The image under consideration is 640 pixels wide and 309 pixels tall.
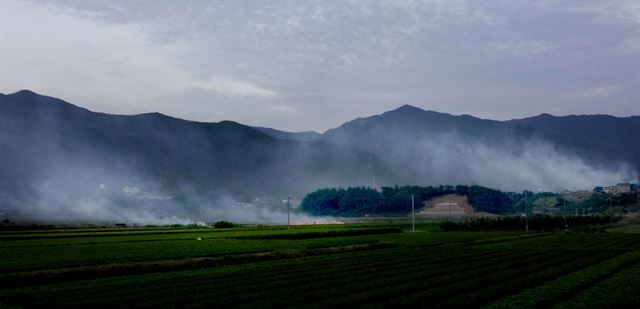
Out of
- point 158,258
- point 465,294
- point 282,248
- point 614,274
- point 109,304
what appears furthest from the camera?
point 282,248

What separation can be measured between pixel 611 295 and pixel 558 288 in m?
A: 1.93

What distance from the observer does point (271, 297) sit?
771 inches

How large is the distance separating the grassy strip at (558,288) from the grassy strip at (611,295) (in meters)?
0.49

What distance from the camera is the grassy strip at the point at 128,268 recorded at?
24.8 metres

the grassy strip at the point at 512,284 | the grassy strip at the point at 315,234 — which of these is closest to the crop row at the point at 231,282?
the grassy strip at the point at 512,284

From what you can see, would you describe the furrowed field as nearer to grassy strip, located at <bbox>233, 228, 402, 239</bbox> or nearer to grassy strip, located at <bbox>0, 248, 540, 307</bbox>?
grassy strip, located at <bbox>0, 248, 540, 307</bbox>

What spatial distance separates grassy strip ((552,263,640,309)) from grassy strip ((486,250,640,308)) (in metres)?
0.49

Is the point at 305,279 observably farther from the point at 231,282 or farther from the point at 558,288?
the point at 558,288

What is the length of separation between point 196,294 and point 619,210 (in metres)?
193

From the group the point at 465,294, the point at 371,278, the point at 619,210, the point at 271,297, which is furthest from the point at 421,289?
the point at 619,210

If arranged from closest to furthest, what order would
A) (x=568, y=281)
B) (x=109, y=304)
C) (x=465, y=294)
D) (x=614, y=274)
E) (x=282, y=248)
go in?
(x=109, y=304), (x=465, y=294), (x=568, y=281), (x=614, y=274), (x=282, y=248)

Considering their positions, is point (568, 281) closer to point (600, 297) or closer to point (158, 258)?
point (600, 297)

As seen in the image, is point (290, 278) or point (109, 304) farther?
point (290, 278)

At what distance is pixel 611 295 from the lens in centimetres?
2006
